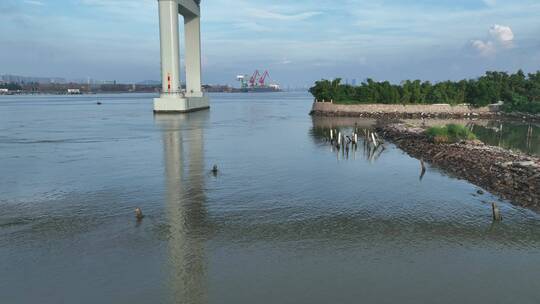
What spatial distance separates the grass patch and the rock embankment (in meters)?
0.63

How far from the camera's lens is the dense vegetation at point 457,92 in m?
73.9

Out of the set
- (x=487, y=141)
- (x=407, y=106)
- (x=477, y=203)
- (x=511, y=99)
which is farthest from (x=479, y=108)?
(x=477, y=203)

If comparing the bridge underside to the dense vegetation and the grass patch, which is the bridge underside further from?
the grass patch

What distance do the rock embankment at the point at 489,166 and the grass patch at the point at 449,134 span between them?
2.07 feet

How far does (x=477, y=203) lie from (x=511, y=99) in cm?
6432

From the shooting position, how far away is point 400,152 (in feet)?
111

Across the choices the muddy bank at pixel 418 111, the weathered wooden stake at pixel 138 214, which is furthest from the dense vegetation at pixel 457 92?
the weathered wooden stake at pixel 138 214

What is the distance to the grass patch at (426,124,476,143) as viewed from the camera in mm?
34719

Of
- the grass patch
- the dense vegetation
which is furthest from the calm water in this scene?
the dense vegetation

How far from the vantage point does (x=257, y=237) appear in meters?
14.4

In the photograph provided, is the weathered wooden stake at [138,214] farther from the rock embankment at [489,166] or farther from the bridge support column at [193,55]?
the bridge support column at [193,55]

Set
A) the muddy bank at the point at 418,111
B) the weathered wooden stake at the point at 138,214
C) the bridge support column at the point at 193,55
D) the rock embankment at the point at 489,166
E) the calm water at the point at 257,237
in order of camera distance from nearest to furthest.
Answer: the calm water at the point at 257,237
the weathered wooden stake at the point at 138,214
the rock embankment at the point at 489,166
the muddy bank at the point at 418,111
the bridge support column at the point at 193,55

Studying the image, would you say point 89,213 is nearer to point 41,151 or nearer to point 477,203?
point 477,203

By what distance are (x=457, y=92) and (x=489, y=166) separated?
184 ft
